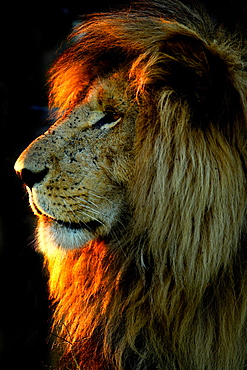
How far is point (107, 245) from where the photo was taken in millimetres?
2424

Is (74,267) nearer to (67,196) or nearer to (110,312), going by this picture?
(110,312)

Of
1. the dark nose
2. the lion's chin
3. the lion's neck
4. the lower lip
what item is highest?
the dark nose

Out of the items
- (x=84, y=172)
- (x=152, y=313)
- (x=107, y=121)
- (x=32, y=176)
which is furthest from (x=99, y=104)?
(x=152, y=313)

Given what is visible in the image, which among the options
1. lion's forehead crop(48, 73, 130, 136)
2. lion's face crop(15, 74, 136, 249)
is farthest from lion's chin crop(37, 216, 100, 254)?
lion's forehead crop(48, 73, 130, 136)

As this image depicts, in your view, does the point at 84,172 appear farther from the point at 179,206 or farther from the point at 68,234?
the point at 179,206

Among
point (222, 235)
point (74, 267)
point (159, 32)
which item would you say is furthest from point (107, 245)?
point (159, 32)

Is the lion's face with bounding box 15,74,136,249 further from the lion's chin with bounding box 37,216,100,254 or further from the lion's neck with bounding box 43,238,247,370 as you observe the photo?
the lion's neck with bounding box 43,238,247,370

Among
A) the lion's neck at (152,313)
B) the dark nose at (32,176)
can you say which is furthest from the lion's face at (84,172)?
the lion's neck at (152,313)

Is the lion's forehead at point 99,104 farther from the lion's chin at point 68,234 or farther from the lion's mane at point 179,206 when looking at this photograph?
the lion's chin at point 68,234

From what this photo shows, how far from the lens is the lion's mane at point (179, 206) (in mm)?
2205

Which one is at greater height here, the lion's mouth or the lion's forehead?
the lion's forehead

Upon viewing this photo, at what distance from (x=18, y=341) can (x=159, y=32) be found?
2.74m

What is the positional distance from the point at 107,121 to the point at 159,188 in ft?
1.29

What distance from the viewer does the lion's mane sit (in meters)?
2.21
